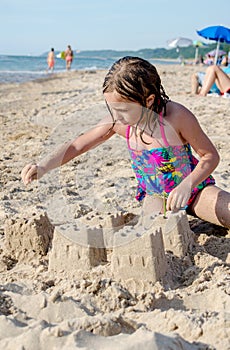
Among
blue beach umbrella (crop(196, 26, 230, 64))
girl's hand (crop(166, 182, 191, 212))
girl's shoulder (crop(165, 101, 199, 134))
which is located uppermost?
blue beach umbrella (crop(196, 26, 230, 64))

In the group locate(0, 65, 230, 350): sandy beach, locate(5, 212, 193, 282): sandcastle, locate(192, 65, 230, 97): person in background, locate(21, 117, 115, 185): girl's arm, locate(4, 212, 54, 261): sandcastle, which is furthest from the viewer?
locate(192, 65, 230, 97): person in background

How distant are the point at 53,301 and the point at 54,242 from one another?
1.88ft

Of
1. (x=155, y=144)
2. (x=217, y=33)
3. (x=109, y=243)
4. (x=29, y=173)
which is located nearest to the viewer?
(x=109, y=243)

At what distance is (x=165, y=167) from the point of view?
118 inches

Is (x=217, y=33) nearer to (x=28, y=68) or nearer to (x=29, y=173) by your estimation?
(x=29, y=173)

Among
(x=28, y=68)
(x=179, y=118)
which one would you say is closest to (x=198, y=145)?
(x=179, y=118)

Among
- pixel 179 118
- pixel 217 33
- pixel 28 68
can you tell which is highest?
pixel 217 33

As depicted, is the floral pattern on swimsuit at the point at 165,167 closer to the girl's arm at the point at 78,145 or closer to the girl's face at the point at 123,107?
the girl's arm at the point at 78,145

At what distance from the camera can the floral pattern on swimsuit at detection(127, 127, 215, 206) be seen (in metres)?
2.94

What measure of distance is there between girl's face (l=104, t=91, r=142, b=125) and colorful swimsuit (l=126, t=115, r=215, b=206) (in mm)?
374

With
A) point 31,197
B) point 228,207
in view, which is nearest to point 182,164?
point 228,207

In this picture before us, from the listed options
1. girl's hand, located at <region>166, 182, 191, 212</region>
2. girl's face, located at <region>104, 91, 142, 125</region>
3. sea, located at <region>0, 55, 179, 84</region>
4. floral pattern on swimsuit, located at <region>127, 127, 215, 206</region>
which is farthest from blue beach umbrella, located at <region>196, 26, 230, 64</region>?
girl's hand, located at <region>166, 182, 191, 212</region>

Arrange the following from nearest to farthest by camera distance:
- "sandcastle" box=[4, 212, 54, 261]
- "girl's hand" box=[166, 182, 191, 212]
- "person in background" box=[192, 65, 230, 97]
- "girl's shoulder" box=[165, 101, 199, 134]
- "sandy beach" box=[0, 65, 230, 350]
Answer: "sandy beach" box=[0, 65, 230, 350] < "girl's hand" box=[166, 182, 191, 212] < "sandcastle" box=[4, 212, 54, 261] < "girl's shoulder" box=[165, 101, 199, 134] < "person in background" box=[192, 65, 230, 97]

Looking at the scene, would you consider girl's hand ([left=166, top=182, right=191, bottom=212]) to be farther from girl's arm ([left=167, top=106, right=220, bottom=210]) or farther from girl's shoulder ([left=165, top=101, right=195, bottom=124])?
girl's shoulder ([left=165, top=101, right=195, bottom=124])
